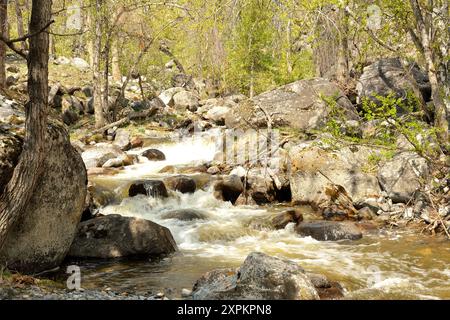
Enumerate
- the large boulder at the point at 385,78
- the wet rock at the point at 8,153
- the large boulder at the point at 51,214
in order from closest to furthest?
the wet rock at the point at 8,153, the large boulder at the point at 51,214, the large boulder at the point at 385,78

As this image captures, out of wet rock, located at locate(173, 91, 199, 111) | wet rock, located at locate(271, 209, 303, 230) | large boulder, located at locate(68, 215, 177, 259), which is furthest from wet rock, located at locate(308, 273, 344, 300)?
wet rock, located at locate(173, 91, 199, 111)

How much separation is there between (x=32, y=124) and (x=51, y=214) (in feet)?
6.23

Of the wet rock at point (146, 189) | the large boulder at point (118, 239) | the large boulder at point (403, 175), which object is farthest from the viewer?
the wet rock at point (146, 189)

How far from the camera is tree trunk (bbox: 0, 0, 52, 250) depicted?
6.55 meters

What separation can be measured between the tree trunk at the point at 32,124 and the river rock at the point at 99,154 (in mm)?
10625

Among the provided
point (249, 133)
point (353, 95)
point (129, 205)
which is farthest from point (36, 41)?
point (353, 95)

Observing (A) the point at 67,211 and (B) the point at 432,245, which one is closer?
(A) the point at 67,211

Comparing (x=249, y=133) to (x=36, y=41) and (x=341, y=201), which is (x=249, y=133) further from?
(x=36, y=41)

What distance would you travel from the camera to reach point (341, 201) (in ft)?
43.1

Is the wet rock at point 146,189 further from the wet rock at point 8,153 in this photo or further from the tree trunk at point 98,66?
the tree trunk at point 98,66

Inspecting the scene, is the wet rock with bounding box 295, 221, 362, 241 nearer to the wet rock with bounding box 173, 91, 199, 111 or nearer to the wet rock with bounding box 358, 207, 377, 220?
the wet rock with bounding box 358, 207, 377, 220

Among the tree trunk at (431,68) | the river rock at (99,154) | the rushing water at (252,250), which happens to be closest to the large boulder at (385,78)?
the tree trunk at (431,68)

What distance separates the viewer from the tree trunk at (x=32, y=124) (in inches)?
258
